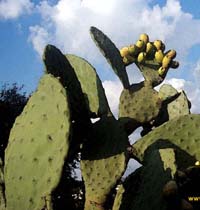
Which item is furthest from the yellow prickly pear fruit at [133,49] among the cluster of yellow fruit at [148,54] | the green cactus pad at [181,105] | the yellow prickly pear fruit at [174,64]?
the green cactus pad at [181,105]

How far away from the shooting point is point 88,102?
2.92 m

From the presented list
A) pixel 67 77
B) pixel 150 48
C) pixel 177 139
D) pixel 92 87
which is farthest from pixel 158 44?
pixel 67 77

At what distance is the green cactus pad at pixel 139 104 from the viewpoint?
121 inches

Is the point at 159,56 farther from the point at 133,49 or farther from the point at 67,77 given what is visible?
the point at 67,77

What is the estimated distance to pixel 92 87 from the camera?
297 centimetres

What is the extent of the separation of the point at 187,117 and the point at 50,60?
78 cm

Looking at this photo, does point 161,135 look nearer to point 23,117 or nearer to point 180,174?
point 180,174

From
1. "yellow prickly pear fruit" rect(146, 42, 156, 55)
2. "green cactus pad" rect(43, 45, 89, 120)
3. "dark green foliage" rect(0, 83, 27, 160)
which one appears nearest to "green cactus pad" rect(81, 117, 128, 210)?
"green cactus pad" rect(43, 45, 89, 120)

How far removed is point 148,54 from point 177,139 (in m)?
0.68

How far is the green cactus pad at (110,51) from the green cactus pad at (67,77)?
36 centimetres

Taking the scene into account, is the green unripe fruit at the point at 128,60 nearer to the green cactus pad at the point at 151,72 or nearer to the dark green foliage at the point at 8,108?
the green cactus pad at the point at 151,72

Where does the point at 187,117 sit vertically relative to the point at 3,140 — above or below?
below

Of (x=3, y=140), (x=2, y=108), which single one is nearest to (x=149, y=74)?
(x=3, y=140)

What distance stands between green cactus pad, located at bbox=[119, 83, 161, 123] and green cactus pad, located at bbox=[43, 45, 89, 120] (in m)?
0.47
